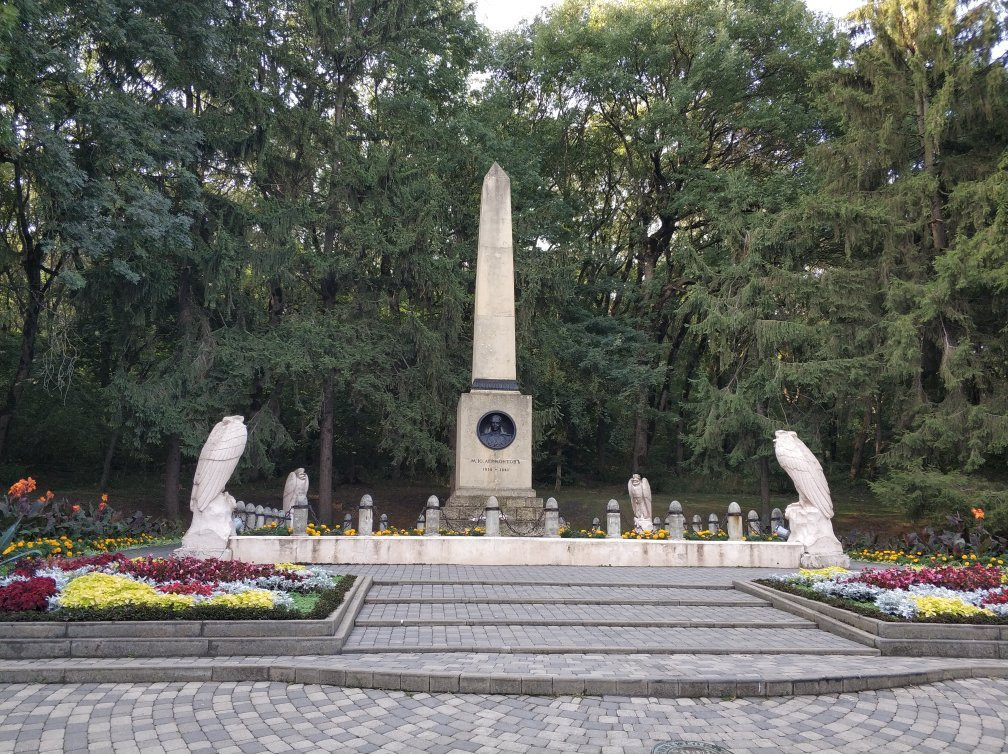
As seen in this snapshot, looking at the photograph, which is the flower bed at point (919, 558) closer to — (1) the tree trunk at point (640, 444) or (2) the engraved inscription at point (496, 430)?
(2) the engraved inscription at point (496, 430)

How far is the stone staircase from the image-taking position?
6.70 meters

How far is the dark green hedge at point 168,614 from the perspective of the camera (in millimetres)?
6078

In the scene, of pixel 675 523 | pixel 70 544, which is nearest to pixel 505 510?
pixel 675 523

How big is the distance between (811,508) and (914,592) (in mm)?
4130

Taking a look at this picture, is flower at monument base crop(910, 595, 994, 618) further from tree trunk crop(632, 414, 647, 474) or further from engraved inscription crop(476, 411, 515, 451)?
tree trunk crop(632, 414, 647, 474)

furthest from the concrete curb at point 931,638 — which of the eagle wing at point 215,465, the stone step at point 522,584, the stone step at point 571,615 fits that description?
the eagle wing at point 215,465

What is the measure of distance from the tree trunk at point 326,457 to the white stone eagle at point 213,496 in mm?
9494

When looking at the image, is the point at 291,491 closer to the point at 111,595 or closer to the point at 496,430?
the point at 496,430

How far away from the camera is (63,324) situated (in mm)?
17125

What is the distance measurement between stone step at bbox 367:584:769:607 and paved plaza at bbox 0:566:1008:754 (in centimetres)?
108

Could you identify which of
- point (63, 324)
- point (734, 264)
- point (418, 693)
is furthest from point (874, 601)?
point (63, 324)

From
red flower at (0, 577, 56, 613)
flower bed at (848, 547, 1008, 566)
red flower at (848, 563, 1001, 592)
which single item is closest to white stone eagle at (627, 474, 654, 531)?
flower bed at (848, 547, 1008, 566)

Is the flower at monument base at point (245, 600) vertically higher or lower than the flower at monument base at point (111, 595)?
lower

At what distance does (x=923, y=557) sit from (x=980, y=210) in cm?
949
